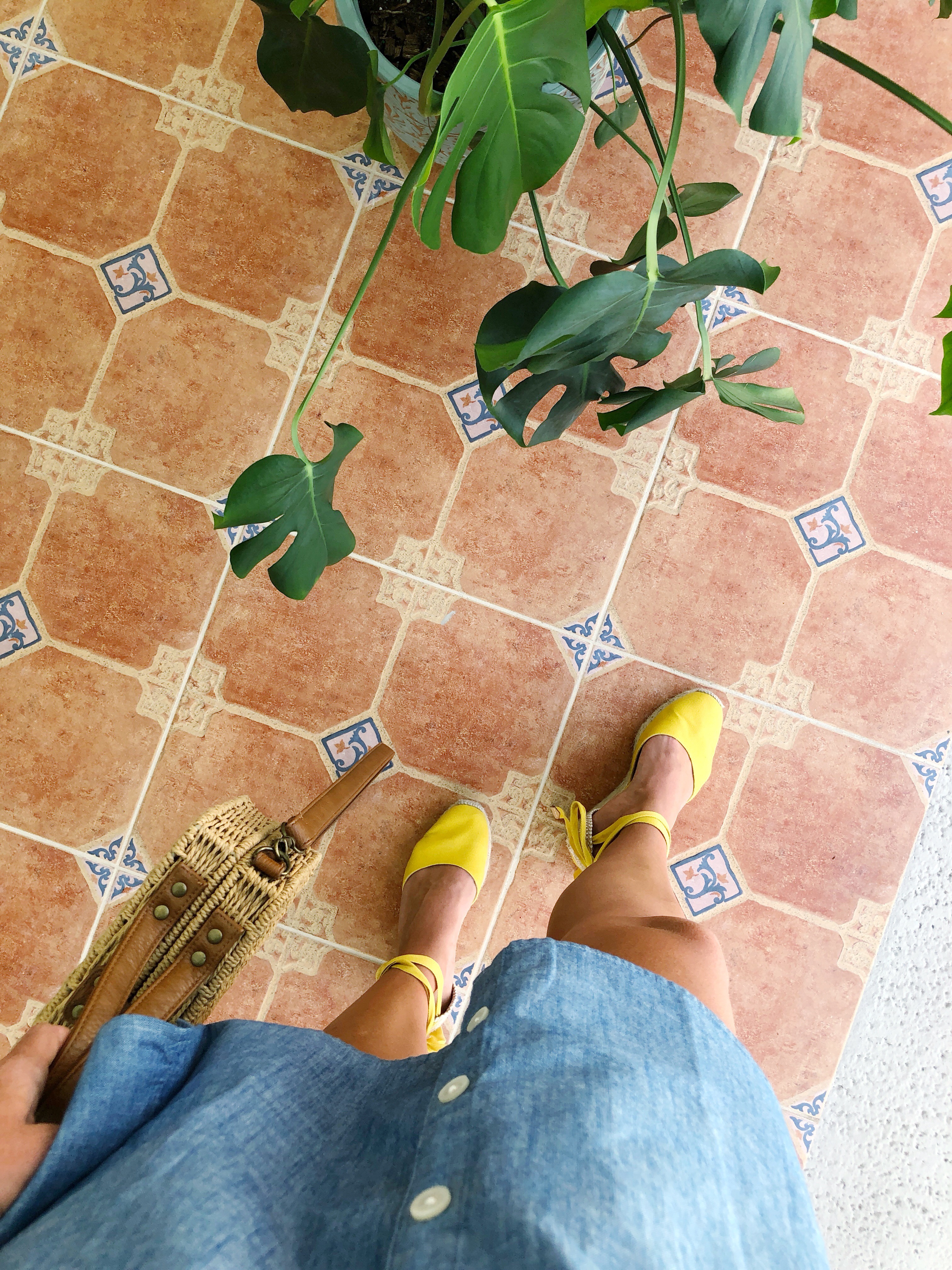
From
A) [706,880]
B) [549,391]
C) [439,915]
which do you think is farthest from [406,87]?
[706,880]

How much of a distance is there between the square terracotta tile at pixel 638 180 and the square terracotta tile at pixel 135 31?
0.60 m

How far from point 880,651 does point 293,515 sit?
3.12 ft

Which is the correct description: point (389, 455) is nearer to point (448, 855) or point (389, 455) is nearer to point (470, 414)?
point (470, 414)

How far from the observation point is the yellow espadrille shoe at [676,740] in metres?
1.25

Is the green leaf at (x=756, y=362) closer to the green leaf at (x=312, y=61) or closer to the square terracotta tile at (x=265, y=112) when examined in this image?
the green leaf at (x=312, y=61)

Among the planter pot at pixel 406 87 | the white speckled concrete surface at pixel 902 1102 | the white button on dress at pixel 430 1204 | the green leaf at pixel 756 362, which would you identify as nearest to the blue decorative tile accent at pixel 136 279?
the planter pot at pixel 406 87

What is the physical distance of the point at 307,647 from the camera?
131 cm

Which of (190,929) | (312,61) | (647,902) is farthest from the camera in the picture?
(647,902)

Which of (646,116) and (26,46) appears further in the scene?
(26,46)

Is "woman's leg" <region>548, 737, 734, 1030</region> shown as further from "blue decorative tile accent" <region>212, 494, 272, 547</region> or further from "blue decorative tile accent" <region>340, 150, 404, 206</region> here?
"blue decorative tile accent" <region>340, 150, 404, 206</region>

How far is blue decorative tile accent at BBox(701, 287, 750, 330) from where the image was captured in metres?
1.31

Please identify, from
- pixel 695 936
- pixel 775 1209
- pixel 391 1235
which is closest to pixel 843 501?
pixel 695 936

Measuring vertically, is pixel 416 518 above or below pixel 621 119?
below

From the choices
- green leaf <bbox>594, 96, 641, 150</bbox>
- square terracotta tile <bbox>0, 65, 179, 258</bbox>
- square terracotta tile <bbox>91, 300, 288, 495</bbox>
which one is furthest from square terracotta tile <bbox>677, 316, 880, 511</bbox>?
square terracotta tile <bbox>0, 65, 179, 258</bbox>
